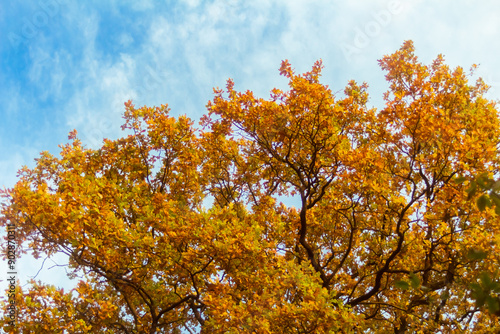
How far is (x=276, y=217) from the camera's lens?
34.9ft

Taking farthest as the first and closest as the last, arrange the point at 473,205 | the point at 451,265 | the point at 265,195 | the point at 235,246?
1. the point at 265,195
2. the point at 451,265
3. the point at 473,205
4. the point at 235,246

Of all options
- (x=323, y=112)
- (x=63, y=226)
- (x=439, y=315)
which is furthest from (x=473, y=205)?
(x=63, y=226)

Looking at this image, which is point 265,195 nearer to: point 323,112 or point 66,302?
point 323,112

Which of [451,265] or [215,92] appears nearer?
[451,265]

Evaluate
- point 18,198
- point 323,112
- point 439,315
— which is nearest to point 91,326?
point 18,198

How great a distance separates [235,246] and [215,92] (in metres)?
4.55

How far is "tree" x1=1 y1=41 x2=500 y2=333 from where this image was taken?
7656 millimetres

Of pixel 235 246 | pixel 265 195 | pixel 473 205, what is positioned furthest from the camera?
pixel 265 195

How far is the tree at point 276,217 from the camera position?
7656 mm

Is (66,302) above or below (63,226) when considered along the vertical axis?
below

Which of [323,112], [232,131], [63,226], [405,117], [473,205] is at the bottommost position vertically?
[473,205]

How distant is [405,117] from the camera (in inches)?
345

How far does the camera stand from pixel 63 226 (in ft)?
25.6

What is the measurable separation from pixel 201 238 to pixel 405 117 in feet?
17.3
